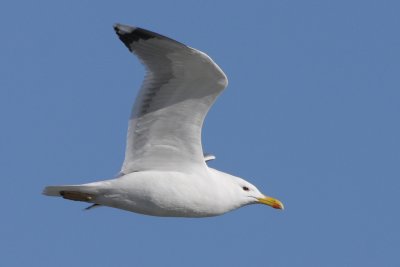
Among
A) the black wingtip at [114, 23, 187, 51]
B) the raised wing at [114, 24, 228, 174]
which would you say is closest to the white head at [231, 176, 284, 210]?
the raised wing at [114, 24, 228, 174]

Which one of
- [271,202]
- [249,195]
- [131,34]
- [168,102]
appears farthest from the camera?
[271,202]

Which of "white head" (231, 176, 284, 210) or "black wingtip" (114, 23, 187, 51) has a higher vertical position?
"black wingtip" (114, 23, 187, 51)

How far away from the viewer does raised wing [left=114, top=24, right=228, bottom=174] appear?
52.2 ft

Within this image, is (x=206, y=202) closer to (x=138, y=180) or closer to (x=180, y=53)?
(x=138, y=180)

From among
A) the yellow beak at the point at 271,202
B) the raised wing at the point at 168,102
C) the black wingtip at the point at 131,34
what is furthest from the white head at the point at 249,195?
the black wingtip at the point at 131,34

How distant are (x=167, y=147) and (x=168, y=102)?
0.69 m

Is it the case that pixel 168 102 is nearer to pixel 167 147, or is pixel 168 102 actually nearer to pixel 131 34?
pixel 167 147

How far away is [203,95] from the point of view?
53.4ft

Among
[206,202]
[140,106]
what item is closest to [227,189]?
[206,202]

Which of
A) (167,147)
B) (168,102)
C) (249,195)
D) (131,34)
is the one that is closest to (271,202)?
(249,195)

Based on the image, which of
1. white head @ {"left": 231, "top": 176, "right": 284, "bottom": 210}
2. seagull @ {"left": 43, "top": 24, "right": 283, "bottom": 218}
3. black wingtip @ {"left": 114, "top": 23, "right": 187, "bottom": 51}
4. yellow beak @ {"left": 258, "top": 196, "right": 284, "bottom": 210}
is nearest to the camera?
black wingtip @ {"left": 114, "top": 23, "right": 187, "bottom": 51}

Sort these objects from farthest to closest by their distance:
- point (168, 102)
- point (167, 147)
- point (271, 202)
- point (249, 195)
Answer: point (271, 202) → point (249, 195) → point (167, 147) → point (168, 102)

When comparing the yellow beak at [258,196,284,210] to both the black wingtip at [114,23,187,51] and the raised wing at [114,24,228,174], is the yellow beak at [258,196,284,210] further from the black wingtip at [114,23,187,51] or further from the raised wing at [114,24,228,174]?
the black wingtip at [114,23,187,51]

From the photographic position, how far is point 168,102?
16.5m
